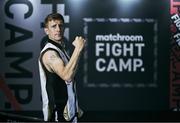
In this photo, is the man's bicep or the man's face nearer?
the man's bicep

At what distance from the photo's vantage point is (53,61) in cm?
274

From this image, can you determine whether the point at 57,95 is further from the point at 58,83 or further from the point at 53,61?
the point at 53,61

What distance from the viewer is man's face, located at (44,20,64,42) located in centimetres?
289

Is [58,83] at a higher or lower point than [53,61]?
lower

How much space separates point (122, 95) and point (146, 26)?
90cm

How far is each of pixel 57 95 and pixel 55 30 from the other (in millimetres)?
516

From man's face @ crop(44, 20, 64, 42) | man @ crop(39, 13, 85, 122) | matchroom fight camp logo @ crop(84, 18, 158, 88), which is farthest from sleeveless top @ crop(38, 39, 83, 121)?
matchroom fight camp logo @ crop(84, 18, 158, 88)

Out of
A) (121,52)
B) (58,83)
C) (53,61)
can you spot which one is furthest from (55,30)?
(121,52)

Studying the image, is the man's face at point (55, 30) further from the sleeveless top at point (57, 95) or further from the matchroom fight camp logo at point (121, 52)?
the matchroom fight camp logo at point (121, 52)

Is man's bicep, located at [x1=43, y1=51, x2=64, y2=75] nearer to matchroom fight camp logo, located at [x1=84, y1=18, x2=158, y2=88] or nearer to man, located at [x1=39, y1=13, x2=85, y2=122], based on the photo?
man, located at [x1=39, y1=13, x2=85, y2=122]

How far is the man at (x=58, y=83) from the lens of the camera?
8.93ft

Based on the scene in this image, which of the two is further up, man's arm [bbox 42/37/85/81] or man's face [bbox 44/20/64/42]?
man's face [bbox 44/20/64/42]

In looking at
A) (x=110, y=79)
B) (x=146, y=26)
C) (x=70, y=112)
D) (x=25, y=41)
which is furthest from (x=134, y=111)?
(x=70, y=112)

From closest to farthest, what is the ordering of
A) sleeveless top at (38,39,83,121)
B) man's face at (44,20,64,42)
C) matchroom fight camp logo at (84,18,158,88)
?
1. sleeveless top at (38,39,83,121)
2. man's face at (44,20,64,42)
3. matchroom fight camp logo at (84,18,158,88)
